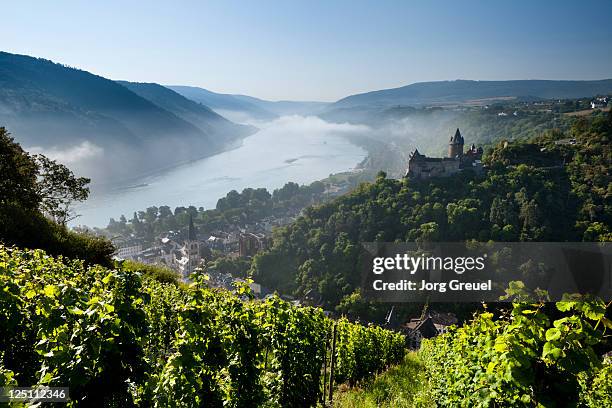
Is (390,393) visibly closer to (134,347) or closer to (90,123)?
(134,347)

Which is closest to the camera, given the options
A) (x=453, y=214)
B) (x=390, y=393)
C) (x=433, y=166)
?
(x=390, y=393)

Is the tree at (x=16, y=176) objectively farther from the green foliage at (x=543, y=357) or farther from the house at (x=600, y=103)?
the house at (x=600, y=103)

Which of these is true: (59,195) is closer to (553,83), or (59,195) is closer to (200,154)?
(200,154)

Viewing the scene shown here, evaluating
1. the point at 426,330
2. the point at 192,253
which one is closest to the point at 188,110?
the point at 192,253

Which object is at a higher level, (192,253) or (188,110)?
(188,110)

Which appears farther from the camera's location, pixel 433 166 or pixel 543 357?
pixel 433 166

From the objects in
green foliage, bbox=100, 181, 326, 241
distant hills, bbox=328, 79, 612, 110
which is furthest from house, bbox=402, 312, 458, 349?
distant hills, bbox=328, 79, 612, 110

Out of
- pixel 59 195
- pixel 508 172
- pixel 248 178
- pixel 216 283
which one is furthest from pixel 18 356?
pixel 248 178

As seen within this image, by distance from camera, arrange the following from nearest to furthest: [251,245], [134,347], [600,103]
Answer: [134,347] < [251,245] < [600,103]

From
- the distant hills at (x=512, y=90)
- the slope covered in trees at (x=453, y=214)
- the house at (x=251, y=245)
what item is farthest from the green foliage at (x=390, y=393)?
the distant hills at (x=512, y=90)
